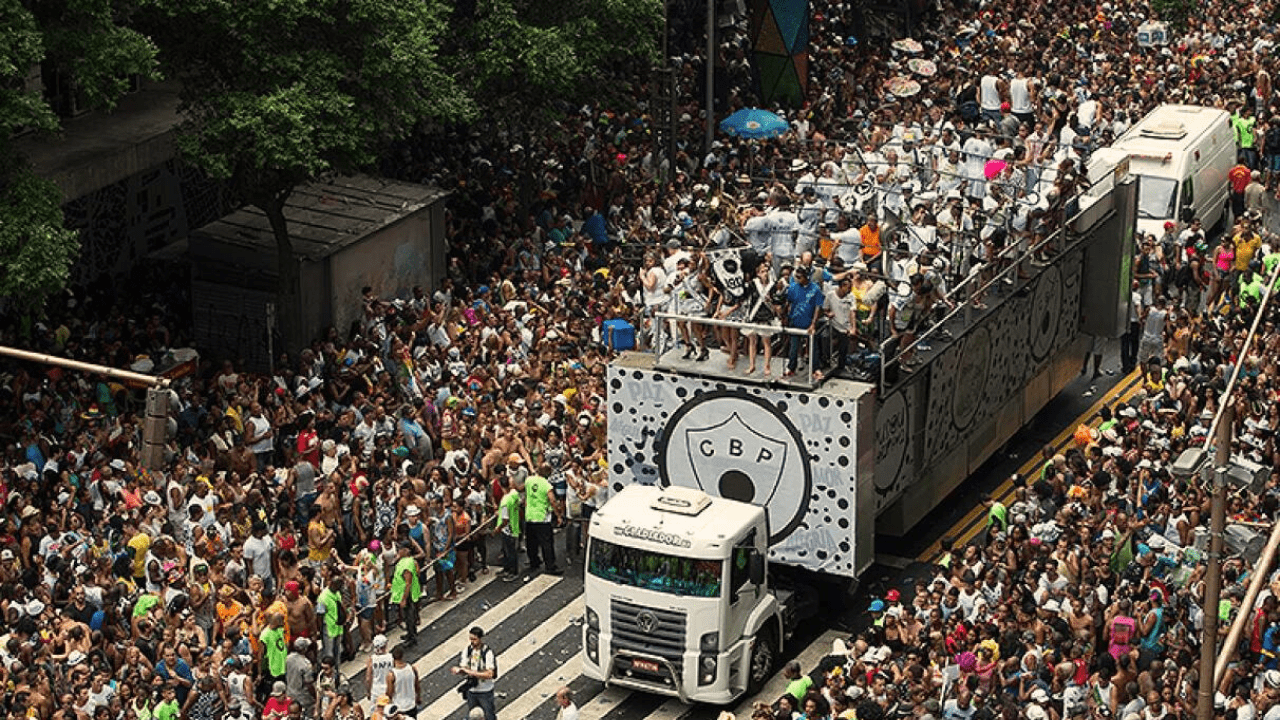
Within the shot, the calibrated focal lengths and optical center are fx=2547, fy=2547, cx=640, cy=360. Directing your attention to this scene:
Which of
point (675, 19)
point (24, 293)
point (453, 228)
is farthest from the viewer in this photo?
point (675, 19)

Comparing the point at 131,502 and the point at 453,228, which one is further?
the point at 453,228

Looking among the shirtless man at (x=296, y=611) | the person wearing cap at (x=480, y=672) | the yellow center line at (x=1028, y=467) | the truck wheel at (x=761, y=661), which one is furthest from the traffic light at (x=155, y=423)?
the yellow center line at (x=1028, y=467)

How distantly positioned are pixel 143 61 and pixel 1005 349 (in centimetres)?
1359

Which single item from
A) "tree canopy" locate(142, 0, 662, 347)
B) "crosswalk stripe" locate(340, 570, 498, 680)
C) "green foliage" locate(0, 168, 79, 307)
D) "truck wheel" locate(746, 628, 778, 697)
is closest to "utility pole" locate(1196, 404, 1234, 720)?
"truck wheel" locate(746, 628, 778, 697)

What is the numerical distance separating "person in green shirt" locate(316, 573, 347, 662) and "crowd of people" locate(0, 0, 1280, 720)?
4cm

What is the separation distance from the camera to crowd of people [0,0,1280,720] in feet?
101

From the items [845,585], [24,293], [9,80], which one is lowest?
[845,585]

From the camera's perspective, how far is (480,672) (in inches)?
1232

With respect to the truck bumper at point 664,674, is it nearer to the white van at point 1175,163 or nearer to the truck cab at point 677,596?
the truck cab at point 677,596

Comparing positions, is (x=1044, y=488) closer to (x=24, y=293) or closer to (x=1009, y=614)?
(x=1009, y=614)

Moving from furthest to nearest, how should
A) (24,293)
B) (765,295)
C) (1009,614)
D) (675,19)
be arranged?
(675,19) → (24,293) → (765,295) → (1009,614)

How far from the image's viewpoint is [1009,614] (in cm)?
3144

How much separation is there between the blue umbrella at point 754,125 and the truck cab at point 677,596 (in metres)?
20.8

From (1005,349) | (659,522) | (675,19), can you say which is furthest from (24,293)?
(675,19)
